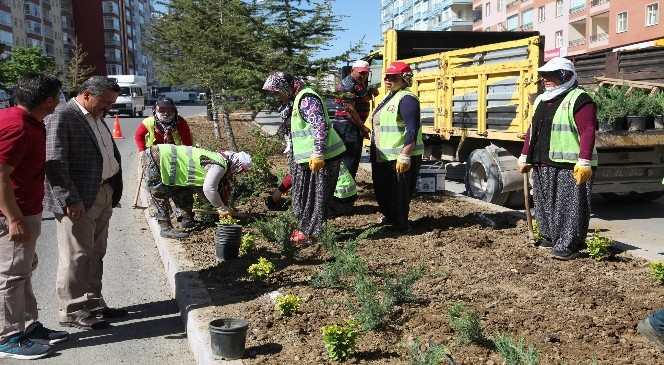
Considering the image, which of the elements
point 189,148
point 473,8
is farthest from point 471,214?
point 473,8

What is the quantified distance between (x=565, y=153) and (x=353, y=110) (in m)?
2.99

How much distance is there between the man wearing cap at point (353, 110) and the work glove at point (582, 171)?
3.16 metres

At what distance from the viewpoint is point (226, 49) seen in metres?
11.3

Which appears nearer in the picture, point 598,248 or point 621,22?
point 598,248

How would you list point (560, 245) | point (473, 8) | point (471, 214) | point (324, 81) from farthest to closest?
point (473, 8)
point (324, 81)
point (471, 214)
point (560, 245)

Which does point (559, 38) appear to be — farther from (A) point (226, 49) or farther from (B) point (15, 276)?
(B) point (15, 276)

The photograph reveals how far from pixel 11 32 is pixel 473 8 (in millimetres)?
51629

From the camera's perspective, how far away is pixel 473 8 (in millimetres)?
75312

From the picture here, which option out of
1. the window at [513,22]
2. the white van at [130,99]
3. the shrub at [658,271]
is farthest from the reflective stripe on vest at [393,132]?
the window at [513,22]

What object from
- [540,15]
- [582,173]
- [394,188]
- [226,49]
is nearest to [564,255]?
[582,173]

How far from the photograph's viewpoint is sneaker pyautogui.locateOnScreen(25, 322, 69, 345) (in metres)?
4.11

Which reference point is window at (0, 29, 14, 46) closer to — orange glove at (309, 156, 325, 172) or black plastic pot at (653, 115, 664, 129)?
orange glove at (309, 156, 325, 172)

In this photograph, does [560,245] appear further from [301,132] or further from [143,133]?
[143,133]

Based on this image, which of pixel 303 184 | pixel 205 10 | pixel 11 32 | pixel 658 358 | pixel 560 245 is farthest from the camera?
pixel 11 32
